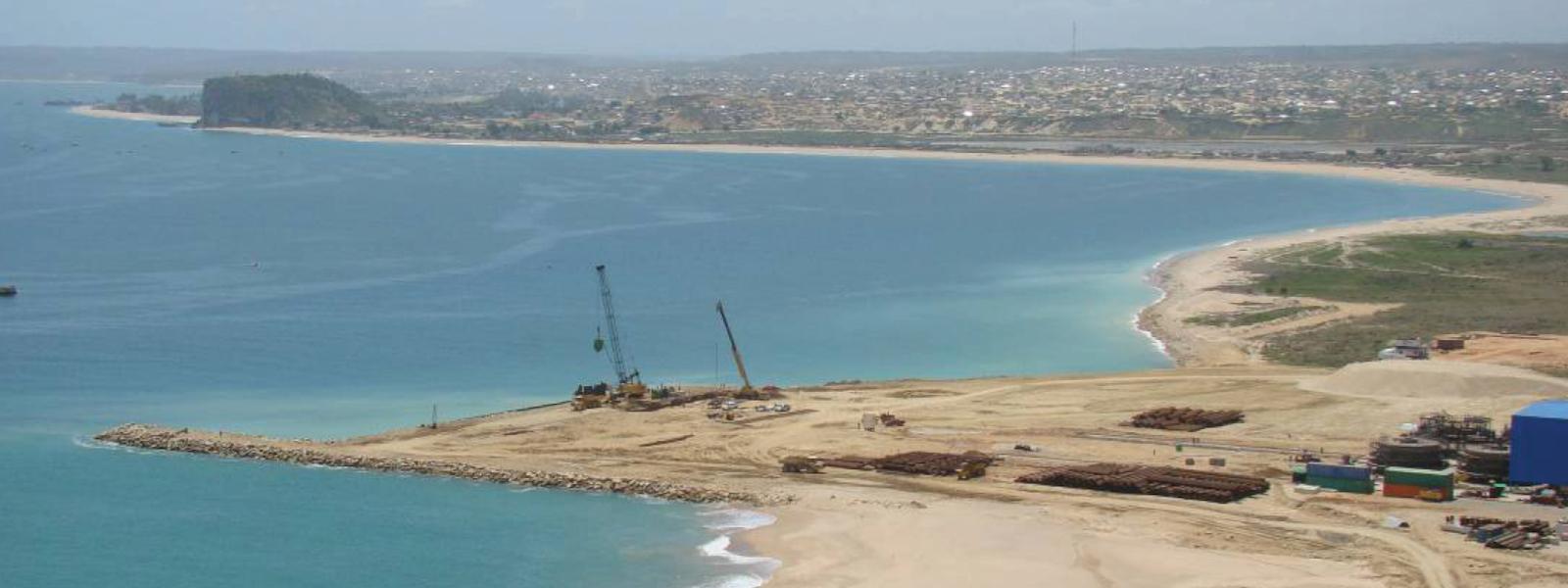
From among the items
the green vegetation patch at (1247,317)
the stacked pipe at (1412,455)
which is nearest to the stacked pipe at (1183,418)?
the stacked pipe at (1412,455)

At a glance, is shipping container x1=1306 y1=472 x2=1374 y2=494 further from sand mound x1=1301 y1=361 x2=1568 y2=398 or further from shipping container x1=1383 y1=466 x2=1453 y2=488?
sand mound x1=1301 y1=361 x2=1568 y2=398

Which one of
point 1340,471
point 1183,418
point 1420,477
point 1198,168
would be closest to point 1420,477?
point 1420,477

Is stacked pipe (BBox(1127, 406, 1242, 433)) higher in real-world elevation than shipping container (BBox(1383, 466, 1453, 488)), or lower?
lower

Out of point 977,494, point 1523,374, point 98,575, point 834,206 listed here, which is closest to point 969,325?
point 1523,374

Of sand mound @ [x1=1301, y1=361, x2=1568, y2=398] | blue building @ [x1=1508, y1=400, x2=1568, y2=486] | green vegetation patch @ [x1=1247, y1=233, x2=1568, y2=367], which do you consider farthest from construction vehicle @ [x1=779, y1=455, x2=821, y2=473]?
green vegetation patch @ [x1=1247, y1=233, x2=1568, y2=367]

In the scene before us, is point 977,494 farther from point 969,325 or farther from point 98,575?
point 969,325

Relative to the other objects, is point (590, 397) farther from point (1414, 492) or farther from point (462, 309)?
point (1414, 492)
